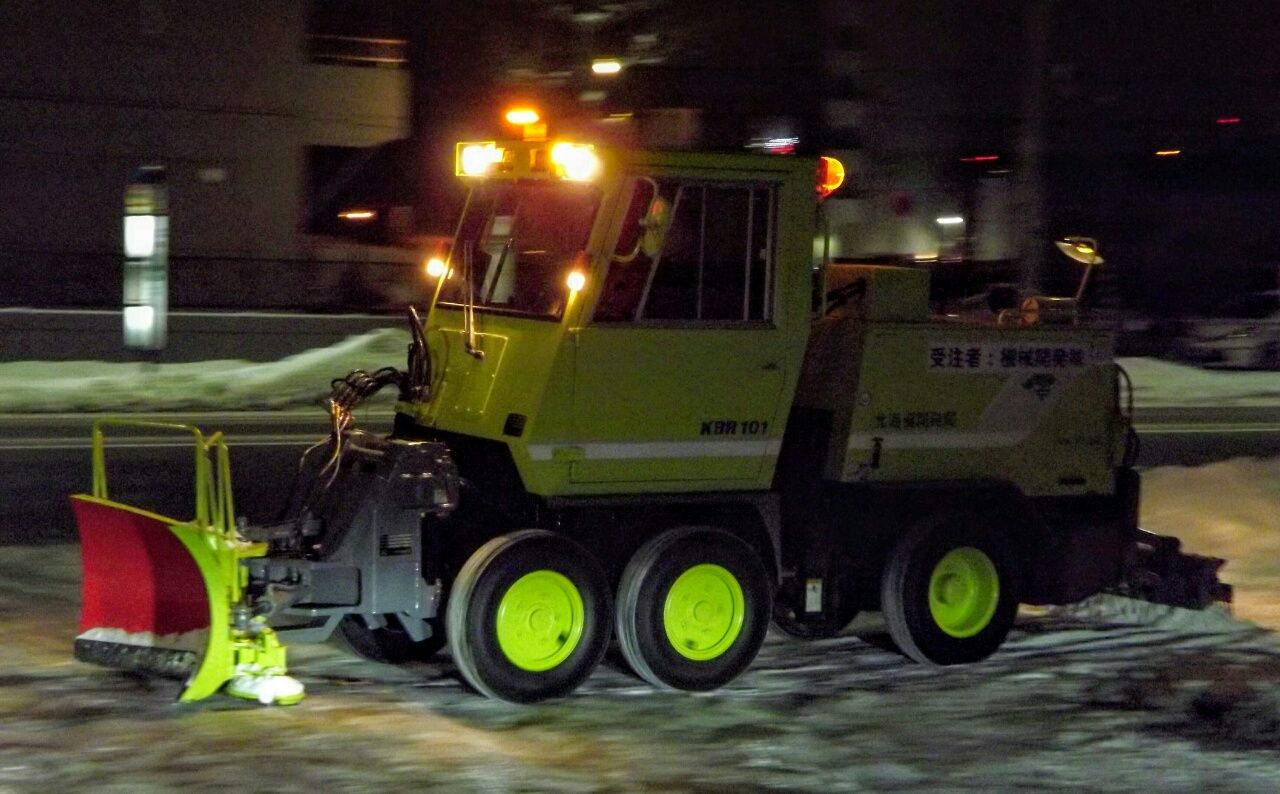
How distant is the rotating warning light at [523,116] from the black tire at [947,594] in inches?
110

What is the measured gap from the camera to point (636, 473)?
817cm

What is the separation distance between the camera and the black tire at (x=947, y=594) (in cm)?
880

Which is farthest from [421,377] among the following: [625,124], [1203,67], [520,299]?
[1203,67]

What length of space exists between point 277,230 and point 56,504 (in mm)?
21110

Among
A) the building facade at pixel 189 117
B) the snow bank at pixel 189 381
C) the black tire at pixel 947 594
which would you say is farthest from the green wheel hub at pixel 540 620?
the building facade at pixel 189 117

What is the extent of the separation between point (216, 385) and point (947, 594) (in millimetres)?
15496

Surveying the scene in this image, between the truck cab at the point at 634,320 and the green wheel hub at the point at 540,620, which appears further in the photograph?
the truck cab at the point at 634,320

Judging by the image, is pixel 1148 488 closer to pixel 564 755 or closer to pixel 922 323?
pixel 922 323

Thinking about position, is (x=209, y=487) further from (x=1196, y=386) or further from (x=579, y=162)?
(x=1196, y=386)

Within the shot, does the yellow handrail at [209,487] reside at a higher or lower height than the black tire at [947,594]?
higher

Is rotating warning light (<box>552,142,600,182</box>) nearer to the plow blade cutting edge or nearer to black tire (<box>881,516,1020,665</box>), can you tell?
the plow blade cutting edge

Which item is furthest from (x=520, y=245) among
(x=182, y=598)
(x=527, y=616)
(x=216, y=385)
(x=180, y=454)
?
(x=216, y=385)

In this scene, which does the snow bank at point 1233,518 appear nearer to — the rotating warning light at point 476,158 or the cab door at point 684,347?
the cab door at point 684,347

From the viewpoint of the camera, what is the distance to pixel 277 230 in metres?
34.3
